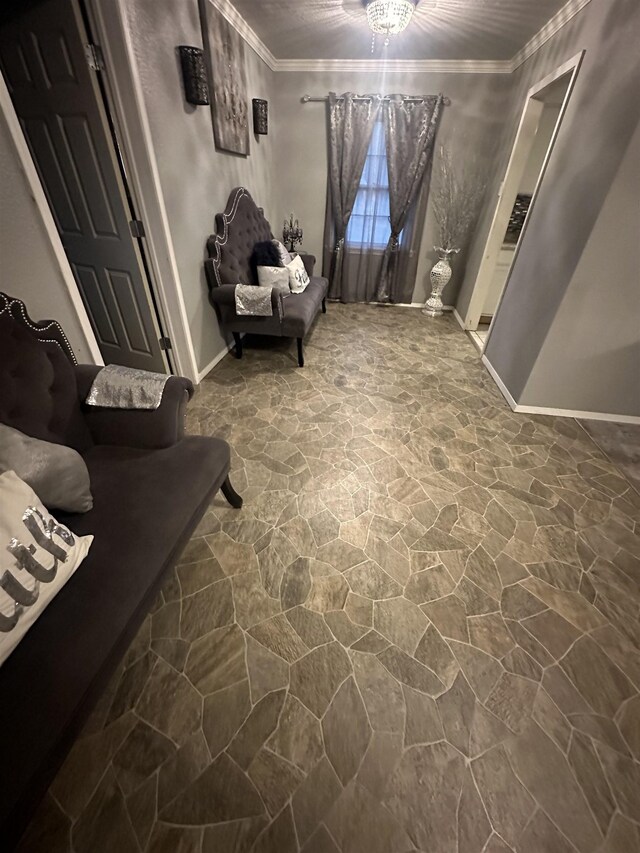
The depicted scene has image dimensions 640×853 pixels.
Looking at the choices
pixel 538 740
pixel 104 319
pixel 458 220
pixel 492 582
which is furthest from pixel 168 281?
pixel 458 220

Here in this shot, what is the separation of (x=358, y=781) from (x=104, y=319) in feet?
9.77

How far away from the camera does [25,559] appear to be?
0.80 meters

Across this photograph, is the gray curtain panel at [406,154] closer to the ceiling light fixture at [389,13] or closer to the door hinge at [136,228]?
the ceiling light fixture at [389,13]

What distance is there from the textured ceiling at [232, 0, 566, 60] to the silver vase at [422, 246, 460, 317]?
164cm

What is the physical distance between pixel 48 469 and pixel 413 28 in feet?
13.3

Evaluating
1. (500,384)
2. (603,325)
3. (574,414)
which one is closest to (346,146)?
(500,384)

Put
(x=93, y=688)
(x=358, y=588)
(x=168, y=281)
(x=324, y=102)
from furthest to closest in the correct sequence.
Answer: (x=324, y=102) → (x=168, y=281) → (x=358, y=588) → (x=93, y=688)

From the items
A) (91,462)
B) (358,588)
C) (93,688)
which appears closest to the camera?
(93,688)

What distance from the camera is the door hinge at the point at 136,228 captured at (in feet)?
6.89

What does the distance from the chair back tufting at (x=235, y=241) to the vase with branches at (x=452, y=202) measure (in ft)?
6.90

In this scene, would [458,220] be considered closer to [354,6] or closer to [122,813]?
[354,6]

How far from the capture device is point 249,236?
3.16 metres

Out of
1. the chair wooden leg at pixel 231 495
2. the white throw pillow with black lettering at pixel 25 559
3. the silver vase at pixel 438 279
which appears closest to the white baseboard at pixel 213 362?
the chair wooden leg at pixel 231 495

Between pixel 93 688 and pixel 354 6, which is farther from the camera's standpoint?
pixel 354 6
